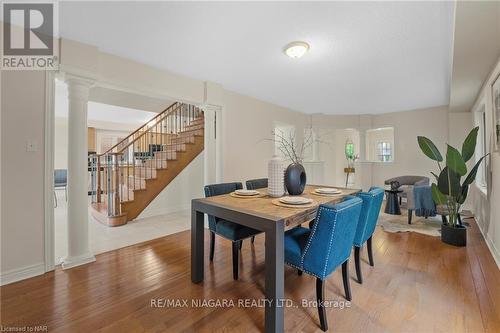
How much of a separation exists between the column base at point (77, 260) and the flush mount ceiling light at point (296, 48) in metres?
Result: 3.15

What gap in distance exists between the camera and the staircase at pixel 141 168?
4035 mm

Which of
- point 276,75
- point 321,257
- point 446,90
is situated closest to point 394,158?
point 446,90

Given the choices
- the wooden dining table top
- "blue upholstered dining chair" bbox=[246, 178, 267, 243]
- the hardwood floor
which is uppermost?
"blue upholstered dining chair" bbox=[246, 178, 267, 243]

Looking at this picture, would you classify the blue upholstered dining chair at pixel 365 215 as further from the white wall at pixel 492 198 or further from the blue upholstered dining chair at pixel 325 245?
the white wall at pixel 492 198

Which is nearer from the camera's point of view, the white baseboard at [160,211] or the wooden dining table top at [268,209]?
the wooden dining table top at [268,209]

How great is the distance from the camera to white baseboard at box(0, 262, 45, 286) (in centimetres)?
204

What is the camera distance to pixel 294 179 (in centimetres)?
226

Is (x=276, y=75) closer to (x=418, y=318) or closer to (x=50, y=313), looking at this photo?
(x=418, y=318)

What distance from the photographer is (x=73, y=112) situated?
2434 mm

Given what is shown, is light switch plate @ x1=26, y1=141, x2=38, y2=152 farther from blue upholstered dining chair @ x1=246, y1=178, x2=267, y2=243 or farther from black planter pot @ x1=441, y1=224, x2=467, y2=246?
black planter pot @ x1=441, y1=224, x2=467, y2=246

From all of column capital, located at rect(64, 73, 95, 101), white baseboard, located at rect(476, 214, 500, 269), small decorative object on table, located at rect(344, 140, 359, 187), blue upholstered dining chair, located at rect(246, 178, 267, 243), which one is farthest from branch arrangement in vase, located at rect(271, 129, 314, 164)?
column capital, located at rect(64, 73, 95, 101)

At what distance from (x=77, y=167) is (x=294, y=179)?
230 cm

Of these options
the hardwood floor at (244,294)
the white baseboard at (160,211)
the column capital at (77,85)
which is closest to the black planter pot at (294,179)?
the hardwood floor at (244,294)

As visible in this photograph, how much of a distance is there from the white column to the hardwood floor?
22 centimetres
